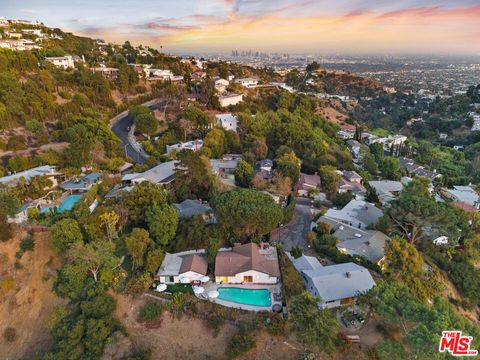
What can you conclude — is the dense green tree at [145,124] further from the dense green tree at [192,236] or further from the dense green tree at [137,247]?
the dense green tree at [137,247]

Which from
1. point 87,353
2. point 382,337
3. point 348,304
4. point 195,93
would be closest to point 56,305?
point 87,353

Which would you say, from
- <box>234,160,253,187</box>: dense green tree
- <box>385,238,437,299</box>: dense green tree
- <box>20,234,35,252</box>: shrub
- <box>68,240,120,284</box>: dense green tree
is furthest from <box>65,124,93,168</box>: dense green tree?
<box>385,238,437,299</box>: dense green tree

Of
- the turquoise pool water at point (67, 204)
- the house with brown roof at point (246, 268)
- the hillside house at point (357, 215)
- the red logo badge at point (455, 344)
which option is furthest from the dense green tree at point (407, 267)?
the turquoise pool water at point (67, 204)

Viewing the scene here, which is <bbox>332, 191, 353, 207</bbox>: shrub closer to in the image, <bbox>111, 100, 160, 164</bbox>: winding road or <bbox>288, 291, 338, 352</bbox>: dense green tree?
<bbox>288, 291, 338, 352</bbox>: dense green tree

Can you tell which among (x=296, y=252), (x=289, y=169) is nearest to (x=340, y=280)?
(x=296, y=252)

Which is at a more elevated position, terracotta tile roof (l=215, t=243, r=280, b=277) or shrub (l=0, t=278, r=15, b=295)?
terracotta tile roof (l=215, t=243, r=280, b=277)

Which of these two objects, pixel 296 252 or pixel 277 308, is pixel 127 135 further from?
pixel 277 308
